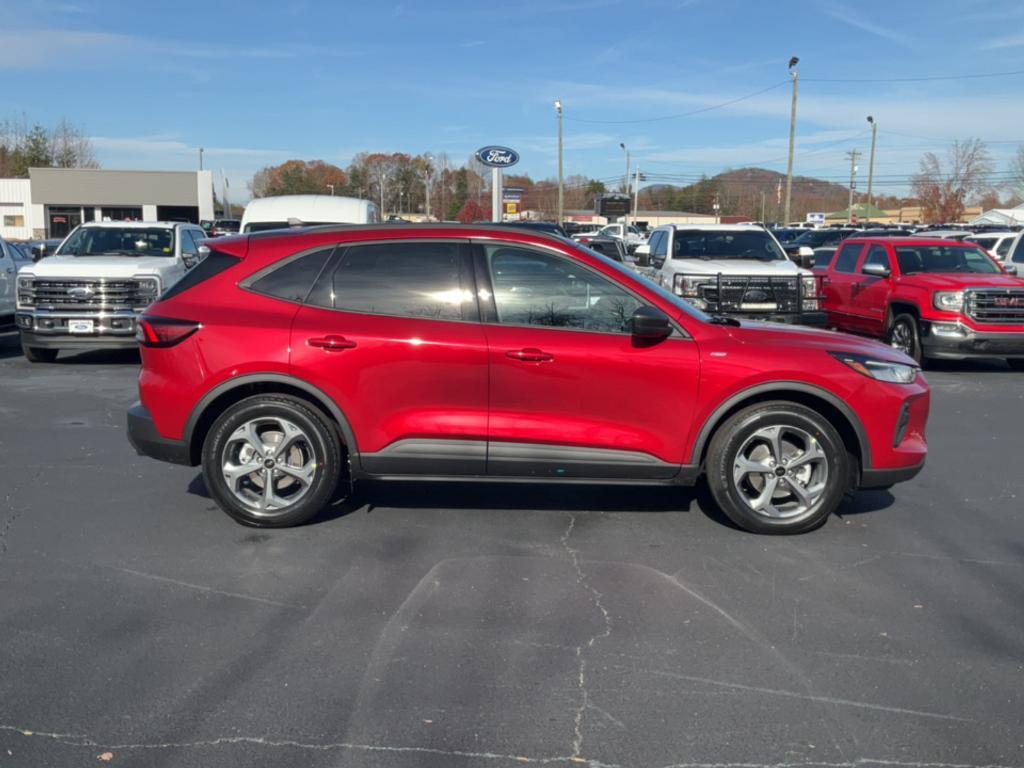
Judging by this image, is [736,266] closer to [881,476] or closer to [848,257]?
[848,257]

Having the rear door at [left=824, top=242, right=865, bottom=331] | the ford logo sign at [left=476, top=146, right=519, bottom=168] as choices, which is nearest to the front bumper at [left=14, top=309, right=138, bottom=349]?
the rear door at [left=824, top=242, right=865, bottom=331]

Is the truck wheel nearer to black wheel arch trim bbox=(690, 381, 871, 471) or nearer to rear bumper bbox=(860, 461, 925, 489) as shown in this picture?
rear bumper bbox=(860, 461, 925, 489)

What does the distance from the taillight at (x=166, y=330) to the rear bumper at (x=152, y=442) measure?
45 cm

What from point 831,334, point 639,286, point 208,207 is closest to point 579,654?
point 639,286

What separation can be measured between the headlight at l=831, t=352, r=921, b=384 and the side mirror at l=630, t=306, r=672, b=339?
1.03 metres

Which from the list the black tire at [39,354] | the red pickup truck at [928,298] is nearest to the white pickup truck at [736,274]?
the red pickup truck at [928,298]

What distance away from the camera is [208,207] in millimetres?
69688

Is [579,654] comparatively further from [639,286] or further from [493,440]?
[639,286]

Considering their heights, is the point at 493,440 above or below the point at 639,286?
below

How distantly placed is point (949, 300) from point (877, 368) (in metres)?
7.69

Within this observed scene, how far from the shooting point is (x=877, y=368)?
19.0 ft

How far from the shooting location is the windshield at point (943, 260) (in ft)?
45.4

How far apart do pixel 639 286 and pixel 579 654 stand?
7.80 feet

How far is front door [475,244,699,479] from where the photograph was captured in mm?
5582
